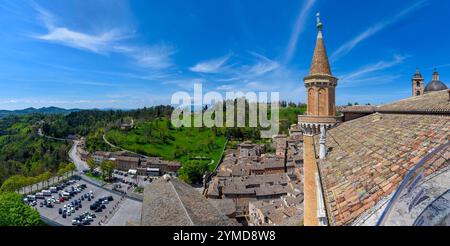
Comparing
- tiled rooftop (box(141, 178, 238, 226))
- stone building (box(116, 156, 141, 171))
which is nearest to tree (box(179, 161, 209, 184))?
stone building (box(116, 156, 141, 171))

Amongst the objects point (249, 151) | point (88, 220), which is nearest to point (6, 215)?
point (88, 220)

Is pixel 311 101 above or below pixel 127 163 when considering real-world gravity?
above

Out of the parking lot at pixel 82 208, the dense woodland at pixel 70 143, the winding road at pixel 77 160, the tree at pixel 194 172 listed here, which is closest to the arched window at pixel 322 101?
the parking lot at pixel 82 208

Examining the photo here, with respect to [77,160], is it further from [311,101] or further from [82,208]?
[311,101]

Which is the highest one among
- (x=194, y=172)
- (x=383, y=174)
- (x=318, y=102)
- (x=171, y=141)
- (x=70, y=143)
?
(x=318, y=102)

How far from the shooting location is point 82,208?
36.6 metres

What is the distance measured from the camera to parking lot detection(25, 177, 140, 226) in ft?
103

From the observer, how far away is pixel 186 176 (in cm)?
4738

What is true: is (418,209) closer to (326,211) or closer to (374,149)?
(326,211)

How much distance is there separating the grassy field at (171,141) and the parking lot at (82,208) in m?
27.2

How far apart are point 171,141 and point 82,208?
47026mm

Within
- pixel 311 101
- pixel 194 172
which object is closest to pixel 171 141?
pixel 194 172

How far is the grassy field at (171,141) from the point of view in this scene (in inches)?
2808

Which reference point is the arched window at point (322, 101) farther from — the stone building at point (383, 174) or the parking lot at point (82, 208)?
the parking lot at point (82, 208)
